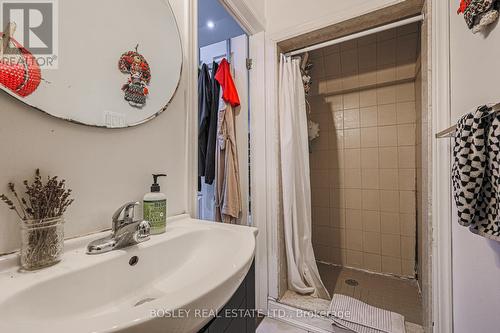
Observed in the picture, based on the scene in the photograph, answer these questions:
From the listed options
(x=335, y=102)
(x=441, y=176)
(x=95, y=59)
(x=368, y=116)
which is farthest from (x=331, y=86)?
(x=95, y=59)

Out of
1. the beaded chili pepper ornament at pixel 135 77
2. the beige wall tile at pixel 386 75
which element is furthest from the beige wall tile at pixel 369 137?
the beaded chili pepper ornament at pixel 135 77

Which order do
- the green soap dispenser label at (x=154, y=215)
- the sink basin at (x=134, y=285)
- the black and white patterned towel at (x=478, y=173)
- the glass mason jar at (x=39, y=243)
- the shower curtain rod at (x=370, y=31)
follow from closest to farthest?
the sink basin at (x=134, y=285)
the glass mason jar at (x=39, y=243)
the black and white patterned towel at (x=478, y=173)
the green soap dispenser label at (x=154, y=215)
the shower curtain rod at (x=370, y=31)

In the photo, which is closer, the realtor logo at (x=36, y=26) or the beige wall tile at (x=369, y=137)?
the realtor logo at (x=36, y=26)

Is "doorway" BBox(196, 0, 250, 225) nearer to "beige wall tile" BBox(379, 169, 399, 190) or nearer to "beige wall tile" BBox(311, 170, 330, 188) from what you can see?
"beige wall tile" BBox(311, 170, 330, 188)

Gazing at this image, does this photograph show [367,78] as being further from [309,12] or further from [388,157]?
[309,12]

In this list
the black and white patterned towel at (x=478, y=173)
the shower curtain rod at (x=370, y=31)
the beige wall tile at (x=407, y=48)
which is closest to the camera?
the black and white patterned towel at (x=478, y=173)

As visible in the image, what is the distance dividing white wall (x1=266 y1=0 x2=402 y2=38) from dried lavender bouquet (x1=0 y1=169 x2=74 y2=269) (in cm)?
146

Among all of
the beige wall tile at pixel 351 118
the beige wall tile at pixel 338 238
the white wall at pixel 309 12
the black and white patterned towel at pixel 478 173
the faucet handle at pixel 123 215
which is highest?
the white wall at pixel 309 12

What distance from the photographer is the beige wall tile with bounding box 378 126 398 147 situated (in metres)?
1.88

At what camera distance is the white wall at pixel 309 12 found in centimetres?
119

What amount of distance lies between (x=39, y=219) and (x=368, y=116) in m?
2.21

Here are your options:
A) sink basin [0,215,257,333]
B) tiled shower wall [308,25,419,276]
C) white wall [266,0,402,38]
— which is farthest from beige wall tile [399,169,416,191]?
sink basin [0,215,257,333]

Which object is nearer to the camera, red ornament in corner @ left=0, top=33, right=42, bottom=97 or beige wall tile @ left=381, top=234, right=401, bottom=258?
red ornament in corner @ left=0, top=33, right=42, bottom=97

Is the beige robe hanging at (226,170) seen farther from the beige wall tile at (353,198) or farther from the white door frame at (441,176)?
the beige wall tile at (353,198)
